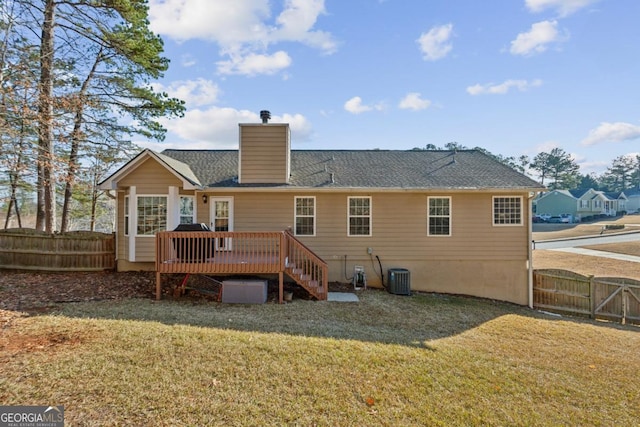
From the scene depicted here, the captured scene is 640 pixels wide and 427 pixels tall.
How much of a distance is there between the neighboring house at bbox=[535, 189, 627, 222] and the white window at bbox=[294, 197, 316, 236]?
166 ft

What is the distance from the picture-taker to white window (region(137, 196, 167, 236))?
9.32m

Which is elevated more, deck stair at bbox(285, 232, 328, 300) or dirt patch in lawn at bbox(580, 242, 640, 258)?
deck stair at bbox(285, 232, 328, 300)

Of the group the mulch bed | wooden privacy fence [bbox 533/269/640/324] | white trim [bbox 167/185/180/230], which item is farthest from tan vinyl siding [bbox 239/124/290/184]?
wooden privacy fence [bbox 533/269/640/324]

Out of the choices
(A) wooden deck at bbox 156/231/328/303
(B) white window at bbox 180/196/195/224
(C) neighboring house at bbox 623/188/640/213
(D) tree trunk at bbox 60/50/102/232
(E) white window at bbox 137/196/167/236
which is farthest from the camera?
(C) neighboring house at bbox 623/188/640/213

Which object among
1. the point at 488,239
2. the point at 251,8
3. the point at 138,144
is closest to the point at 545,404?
the point at 488,239

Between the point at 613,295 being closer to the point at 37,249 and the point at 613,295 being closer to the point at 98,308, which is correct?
the point at 98,308

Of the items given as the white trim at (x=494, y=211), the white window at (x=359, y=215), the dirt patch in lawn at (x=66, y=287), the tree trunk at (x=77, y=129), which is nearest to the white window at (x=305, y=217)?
the white window at (x=359, y=215)

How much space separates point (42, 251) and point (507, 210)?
15407 millimetres

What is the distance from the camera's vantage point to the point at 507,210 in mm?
10102

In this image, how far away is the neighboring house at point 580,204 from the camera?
157 ft

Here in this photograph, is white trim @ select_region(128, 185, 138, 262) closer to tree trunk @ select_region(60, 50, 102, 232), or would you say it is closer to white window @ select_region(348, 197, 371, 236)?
tree trunk @ select_region(60, 50, 102, 232)

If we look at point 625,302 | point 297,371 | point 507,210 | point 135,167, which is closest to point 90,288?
point 135,167

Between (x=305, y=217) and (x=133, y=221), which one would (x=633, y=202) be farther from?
(x=133, y=221)

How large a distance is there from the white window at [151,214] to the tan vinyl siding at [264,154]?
8.53 feet
